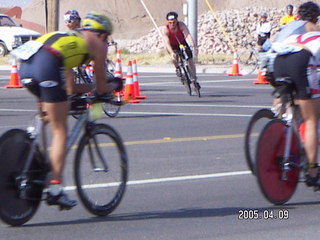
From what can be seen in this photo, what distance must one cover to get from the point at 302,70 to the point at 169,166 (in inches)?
111

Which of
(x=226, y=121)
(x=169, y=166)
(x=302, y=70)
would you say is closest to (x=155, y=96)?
(x=226, y=121)

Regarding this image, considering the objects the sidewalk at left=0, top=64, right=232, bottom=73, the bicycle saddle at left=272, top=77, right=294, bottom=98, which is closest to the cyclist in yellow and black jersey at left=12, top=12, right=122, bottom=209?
the bicycle saddle at left=272, top=77, right=294, bottom=98

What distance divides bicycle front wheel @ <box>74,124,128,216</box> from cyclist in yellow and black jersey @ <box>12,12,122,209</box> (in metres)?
0.30

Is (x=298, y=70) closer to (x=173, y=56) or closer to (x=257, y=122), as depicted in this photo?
(x=257, y=122)

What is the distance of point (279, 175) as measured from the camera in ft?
27.0

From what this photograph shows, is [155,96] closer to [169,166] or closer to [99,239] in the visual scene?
[169,166]

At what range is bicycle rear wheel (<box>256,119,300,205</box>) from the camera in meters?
8.10

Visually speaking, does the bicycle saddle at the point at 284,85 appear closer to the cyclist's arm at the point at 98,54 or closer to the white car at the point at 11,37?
the cyclist's arm at the point at 98,54

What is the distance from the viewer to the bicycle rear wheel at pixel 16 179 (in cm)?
732

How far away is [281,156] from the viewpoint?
27.1 feet

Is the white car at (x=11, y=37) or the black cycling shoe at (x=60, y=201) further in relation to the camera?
the white car at (x=11, y=37)

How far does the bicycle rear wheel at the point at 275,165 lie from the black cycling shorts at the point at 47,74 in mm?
1891

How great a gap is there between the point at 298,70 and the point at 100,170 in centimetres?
201

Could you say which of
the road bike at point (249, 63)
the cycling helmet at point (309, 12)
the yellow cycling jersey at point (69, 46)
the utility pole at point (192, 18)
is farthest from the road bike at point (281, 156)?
the utility pole at point (192, 18)
